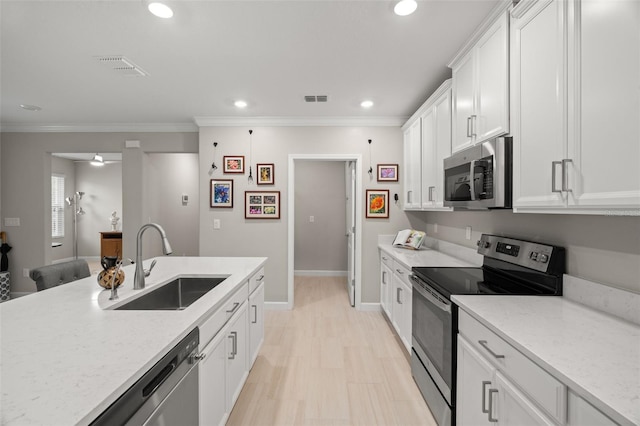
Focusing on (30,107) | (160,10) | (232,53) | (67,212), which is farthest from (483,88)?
(67,212)

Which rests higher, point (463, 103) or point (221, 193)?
point (463, 103)

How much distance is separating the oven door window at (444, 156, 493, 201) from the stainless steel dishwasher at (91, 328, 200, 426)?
5.91 feet

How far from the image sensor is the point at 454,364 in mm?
1635

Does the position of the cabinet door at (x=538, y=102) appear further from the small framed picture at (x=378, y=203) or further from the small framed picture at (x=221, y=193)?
the small framed picture at (x=221, y=193)

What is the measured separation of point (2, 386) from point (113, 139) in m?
4.63

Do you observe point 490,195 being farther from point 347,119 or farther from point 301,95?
point 347,119

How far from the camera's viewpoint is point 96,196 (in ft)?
24.6

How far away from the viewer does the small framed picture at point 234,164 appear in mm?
4094

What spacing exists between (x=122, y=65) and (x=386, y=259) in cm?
329

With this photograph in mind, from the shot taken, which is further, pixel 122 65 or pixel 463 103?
pixel 122 65

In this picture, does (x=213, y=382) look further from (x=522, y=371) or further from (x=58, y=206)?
(x=58, y=206)

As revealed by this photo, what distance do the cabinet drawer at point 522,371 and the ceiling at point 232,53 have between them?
1.87m

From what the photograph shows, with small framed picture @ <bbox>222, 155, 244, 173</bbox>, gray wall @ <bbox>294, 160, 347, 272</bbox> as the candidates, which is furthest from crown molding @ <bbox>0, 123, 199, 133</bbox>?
gray wall @ <bbox>294, 160, 347, 272</bbox>

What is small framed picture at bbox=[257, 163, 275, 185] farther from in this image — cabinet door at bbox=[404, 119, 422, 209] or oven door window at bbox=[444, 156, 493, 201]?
oven door window at bbox=[444, 156, 493, 201]
